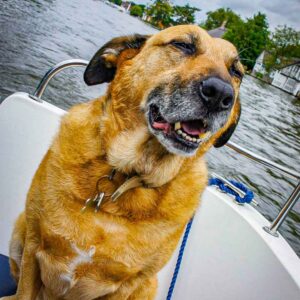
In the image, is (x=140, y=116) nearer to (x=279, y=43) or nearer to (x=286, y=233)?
(x=286, y=233)

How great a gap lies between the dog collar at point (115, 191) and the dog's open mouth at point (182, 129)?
328 mm

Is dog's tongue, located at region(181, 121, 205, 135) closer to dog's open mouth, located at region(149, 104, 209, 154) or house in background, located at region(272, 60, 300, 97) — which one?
dog's open mouth, located at region(149, 104, 209, 154)

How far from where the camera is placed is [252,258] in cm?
221

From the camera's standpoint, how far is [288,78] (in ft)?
242

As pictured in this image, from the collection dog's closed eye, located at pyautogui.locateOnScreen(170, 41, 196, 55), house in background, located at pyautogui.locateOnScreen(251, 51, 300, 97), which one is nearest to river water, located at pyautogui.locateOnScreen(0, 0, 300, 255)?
dog's closed eye, located at pyautogui.locateOnScreen(170, 41, 196, 55)

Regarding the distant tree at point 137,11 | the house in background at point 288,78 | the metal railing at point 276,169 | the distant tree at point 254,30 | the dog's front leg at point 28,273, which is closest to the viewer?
the dog's front leg at point 28,273

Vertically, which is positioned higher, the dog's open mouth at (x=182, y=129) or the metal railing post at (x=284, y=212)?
the dog's open mouth at (x=182, y=129)

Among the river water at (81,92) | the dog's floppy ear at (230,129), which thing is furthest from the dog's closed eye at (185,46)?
the river water at (81,92)

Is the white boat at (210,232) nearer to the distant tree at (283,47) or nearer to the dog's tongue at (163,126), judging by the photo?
the dog's tongue at (163,126)

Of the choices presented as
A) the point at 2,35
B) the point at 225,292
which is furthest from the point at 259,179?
the point at 2,35

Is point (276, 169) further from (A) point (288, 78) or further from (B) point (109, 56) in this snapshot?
(A) point (288, 78)

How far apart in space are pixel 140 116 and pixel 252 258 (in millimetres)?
1222

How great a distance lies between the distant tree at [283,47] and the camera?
8119 centimetres

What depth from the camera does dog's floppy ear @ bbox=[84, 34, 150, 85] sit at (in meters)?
2.18
